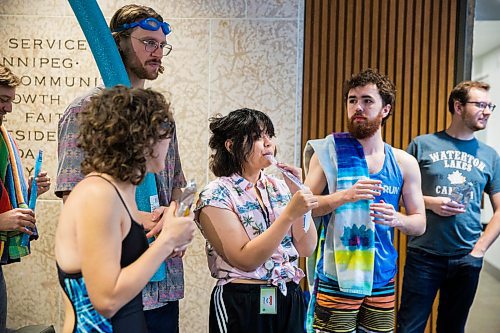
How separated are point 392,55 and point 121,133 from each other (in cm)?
313

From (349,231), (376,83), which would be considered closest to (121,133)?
(349,231)

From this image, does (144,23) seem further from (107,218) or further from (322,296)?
(322,296)

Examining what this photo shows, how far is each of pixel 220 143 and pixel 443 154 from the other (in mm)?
1692

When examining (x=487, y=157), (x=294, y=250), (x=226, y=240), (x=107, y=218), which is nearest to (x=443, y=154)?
(x=487, y=157)

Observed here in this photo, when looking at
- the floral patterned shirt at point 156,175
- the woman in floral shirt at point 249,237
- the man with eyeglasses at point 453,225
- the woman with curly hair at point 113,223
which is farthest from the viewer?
the man with eyeglasses at point 453,225

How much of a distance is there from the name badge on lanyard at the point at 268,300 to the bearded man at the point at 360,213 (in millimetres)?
719

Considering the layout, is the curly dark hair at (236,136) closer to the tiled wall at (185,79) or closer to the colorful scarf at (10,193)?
the colorful scarf at (10,193)

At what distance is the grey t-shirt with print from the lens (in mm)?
3766

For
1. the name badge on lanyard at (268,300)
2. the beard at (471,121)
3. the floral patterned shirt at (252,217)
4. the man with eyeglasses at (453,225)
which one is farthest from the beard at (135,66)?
the beard at (471,121)

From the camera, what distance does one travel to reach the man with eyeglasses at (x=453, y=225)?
376 centimetres

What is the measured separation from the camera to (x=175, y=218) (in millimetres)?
1817

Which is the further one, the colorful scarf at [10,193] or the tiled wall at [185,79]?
the tiled wall at [185,79]

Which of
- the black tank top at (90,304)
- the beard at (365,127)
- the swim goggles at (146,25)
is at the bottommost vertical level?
the black tank top at (90,304)

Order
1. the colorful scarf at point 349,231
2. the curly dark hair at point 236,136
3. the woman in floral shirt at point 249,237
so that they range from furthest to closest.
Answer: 1. the colorful scarf at point 349,231
2. the curly dark hair at point 236,136
3. the woman in floral shirt at point 249,237
